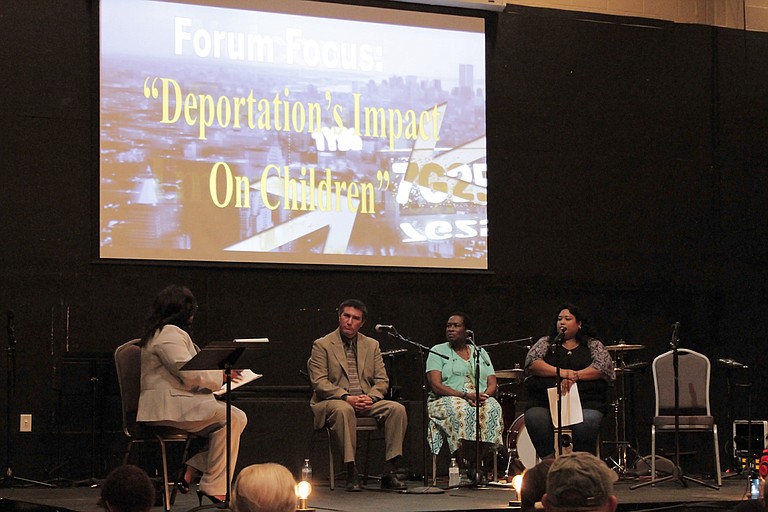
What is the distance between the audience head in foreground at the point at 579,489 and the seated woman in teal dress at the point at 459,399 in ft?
14.6

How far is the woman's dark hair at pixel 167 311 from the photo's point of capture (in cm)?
545

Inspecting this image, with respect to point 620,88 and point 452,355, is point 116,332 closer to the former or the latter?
point 452,355

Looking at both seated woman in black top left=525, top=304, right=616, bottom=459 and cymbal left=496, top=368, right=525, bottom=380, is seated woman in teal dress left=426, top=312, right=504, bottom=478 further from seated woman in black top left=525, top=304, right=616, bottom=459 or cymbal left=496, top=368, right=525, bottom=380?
seated woman in black top left=525, top=304, right=616, bottom=459

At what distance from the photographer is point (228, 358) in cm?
500

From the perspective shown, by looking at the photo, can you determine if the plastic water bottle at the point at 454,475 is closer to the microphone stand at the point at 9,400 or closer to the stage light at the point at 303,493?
the stage light at the point at 303,493

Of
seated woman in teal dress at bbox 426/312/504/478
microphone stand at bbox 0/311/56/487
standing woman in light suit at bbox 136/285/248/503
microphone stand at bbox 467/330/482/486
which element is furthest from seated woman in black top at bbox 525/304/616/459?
microphone stand at bbox 0/311/56/487

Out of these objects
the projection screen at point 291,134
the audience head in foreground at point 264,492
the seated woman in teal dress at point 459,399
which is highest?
the projection screen at point 291,134

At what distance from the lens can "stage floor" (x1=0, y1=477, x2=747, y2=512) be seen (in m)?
5.50

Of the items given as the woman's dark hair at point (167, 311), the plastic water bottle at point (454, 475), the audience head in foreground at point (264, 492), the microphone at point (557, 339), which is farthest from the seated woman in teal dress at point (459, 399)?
the audience head in foreground at point (264, 492)

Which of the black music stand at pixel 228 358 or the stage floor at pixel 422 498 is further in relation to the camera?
the stage floor at pixel 422 498

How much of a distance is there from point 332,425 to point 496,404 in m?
1.14

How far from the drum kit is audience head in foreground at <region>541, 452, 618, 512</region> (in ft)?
15.8

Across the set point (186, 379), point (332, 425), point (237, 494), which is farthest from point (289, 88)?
point (237, 494)

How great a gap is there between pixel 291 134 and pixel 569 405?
2.89 meters
